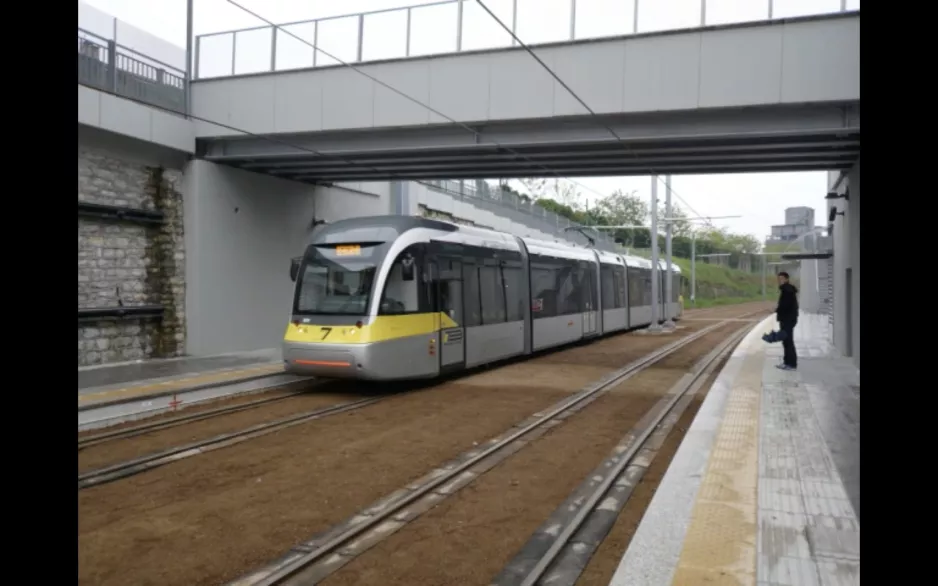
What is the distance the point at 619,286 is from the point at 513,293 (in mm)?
11434

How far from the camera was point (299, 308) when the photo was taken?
42.0 ft

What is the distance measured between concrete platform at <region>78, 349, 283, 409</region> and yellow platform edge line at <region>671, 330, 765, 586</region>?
846 cm

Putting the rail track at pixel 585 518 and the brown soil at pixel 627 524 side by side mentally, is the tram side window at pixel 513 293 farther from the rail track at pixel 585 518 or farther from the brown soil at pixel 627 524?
the brown soil at pixel 627 524

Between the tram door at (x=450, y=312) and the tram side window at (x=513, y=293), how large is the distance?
2290 mm

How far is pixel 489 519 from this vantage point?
5.93 m

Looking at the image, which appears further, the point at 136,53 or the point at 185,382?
the point at 136,53

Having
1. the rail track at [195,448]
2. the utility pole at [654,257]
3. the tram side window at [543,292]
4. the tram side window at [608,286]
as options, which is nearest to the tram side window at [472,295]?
the tram side window at [543,292]

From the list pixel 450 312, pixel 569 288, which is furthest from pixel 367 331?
pixel 569 288

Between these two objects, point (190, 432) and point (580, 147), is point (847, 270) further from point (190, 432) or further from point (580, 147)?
point (190, 432)

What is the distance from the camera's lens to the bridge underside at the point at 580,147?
13883 mm

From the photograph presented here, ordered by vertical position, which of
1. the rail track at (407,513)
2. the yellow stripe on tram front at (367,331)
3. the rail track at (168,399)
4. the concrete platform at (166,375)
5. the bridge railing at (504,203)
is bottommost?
the rail track at (407,513)

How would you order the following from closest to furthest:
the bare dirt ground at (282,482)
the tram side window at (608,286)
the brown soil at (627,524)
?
the brown soil at (627,524)
the bare dirt ground at (282,482)
the tram side window at (608,286)

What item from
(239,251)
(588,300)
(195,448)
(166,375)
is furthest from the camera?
(588,300)
